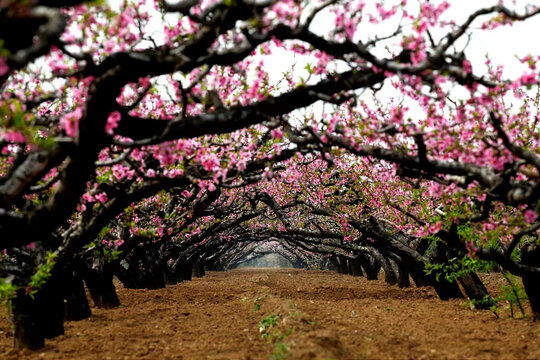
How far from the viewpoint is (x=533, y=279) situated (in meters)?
9.96

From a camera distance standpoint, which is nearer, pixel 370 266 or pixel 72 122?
pixel 72 122

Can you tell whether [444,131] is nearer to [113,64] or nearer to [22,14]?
[113,64]

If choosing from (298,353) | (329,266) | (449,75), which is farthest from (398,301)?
(329,266)

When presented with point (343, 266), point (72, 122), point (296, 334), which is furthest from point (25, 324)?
point (343, 266)

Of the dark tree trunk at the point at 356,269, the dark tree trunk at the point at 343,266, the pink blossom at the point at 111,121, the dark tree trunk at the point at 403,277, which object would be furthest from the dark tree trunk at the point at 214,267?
the pink blossom at the point at 111,121

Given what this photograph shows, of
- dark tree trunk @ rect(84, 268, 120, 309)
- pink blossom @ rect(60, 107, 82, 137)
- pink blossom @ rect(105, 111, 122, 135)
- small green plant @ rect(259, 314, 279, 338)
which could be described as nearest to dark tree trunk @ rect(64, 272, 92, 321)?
dark tree trunk @ rect(84, 268, 120, 309)

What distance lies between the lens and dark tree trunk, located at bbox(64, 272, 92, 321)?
12453 mm

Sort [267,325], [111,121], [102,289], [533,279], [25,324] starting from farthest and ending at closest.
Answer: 1. [102,289]
2. [267,325]
3. [533,279]
4. [25,324]
5. [111,121]

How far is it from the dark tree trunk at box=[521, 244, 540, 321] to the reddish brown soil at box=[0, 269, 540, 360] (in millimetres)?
440

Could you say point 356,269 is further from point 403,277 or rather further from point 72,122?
point 72,122

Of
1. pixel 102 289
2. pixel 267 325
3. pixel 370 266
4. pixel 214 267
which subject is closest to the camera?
pixel 267 325

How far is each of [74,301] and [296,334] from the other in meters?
7.44

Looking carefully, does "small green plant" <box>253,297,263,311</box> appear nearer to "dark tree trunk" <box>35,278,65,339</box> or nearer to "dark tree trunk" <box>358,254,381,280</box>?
"dark tree trunk" <box>35,278,65,339</box>

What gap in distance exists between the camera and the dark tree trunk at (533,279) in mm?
9953
